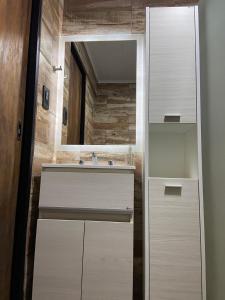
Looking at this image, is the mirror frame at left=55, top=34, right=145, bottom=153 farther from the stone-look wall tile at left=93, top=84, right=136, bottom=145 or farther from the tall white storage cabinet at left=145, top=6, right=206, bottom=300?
the tall white storage cabinet at left=145, top=6, right=206, bottom=300

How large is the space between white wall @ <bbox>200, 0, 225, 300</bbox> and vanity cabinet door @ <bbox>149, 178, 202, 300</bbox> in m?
0.09

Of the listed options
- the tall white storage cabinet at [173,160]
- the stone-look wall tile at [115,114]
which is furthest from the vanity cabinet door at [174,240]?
the stone-look wall tile at [115,114]

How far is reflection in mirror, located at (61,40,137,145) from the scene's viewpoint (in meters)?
1.95

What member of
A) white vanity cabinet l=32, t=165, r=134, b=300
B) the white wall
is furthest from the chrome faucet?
the white wall

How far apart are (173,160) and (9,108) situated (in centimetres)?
115

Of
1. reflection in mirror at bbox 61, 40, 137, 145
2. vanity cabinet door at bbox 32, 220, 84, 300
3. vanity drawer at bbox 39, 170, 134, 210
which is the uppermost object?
reflection in mirror at bbox 61, 40, 137, 145

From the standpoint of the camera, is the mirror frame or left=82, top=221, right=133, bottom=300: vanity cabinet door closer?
left=82, top=221, right=133, bottom=300: vanity cabinet door

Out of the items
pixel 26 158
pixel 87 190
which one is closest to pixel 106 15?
pixel 26 158

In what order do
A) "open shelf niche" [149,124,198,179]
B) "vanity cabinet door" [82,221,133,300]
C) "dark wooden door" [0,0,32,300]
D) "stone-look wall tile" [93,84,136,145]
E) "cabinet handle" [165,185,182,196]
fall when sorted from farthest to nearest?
1. "stone-look wall tile" [93,84,136,145]
2. "open shelf niche" [149,124,198,179]
3. "cabinet handle" [165,185,182,196]
4. "vanity cabinet door" [82,221,133,300]
5. "dark wooden door" [0,0,32,300]

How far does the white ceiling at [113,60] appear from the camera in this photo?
1.95 metres

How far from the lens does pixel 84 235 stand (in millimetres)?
1441

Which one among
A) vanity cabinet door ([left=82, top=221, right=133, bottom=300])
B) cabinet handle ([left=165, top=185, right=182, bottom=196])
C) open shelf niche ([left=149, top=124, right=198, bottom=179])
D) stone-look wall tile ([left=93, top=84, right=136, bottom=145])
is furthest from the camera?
stone-look wall tile ([left=93, top=84, right=136, bottom=145])

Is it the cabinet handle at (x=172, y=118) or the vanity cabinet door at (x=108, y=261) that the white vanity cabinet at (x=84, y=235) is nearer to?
the vanity cabinet door at (x=108, y=261)

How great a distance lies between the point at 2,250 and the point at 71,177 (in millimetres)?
525
